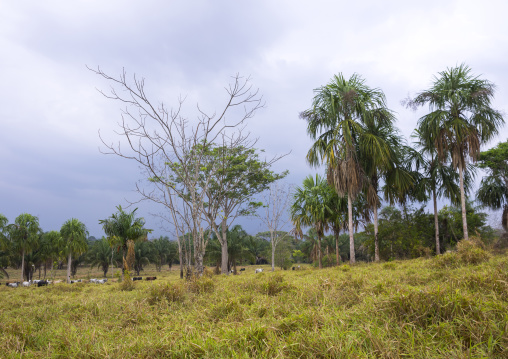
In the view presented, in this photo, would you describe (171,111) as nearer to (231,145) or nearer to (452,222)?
(231,145)

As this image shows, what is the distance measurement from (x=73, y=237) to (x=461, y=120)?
33063mm

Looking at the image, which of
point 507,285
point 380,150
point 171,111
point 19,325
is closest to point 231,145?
point 171,111

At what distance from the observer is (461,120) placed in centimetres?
1557

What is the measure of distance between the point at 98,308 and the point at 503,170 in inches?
997

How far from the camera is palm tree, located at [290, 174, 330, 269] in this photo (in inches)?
791

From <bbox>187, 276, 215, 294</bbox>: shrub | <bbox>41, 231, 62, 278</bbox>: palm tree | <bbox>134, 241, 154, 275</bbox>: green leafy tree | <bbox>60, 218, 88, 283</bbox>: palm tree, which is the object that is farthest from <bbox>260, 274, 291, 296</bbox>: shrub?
<bbox>134, 241, 154, 275</bbox>: green leafy tree

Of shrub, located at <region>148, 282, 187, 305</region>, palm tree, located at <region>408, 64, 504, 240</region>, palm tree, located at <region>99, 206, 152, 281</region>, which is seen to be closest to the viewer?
shrub, located at <region>148, 282, 187, 305</region>

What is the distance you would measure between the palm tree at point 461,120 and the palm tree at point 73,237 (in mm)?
31296

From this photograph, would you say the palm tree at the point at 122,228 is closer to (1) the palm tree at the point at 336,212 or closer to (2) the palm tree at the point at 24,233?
(2) the palm tree at the point at 24,233

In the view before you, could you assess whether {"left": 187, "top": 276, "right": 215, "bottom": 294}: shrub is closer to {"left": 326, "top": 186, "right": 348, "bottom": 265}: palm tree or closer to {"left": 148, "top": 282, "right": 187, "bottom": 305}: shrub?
{"left": 148, "top": 282, "right": 187, "bottom": 305}: shrub

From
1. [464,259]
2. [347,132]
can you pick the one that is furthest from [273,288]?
[347,132]

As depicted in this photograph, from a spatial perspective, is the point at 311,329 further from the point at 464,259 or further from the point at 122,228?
the point at 122,228

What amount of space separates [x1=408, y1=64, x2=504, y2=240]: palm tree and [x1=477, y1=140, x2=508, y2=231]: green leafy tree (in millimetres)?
6668

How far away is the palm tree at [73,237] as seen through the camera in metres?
30.3
